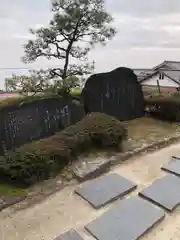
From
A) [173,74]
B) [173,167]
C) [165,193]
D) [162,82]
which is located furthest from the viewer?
[162,82]

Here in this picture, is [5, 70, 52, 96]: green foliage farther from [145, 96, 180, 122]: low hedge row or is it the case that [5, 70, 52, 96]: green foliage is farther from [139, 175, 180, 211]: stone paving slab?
[139, 175, 180, 211]: stone paving slab

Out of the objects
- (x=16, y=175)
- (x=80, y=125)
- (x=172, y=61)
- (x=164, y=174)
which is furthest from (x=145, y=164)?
(x=172, y=61)

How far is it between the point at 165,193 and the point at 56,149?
1564 mm

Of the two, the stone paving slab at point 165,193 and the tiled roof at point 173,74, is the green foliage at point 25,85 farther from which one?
the tiled roof at point 173,74

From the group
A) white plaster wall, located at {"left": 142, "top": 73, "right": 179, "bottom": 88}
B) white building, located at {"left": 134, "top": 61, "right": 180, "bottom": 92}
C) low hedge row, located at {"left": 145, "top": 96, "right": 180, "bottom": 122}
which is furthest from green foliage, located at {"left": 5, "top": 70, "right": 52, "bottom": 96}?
white plaster wall, located at {"left": 142, "top": 73, "right": 179, "bottom": 88}

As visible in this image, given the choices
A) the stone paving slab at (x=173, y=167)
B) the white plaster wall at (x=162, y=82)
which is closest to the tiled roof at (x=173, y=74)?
the white plaster wall at (x=162, y=82)

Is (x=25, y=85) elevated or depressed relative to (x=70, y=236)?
elevated

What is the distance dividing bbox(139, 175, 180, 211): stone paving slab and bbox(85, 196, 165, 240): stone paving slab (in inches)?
4.5

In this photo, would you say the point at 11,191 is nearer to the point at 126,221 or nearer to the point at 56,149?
the point at 56,149

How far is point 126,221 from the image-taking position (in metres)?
3.04

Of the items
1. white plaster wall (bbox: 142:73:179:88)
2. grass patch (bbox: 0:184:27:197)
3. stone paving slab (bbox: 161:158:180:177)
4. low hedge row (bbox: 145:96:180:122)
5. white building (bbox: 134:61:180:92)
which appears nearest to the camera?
grass patch (bbox: 0:184:27:197)

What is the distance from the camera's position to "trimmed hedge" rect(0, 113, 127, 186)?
144 inches

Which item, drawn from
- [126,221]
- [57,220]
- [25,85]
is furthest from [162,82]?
[57,220]

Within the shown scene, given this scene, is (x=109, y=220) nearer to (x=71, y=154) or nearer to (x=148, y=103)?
(x=71, y=154)
